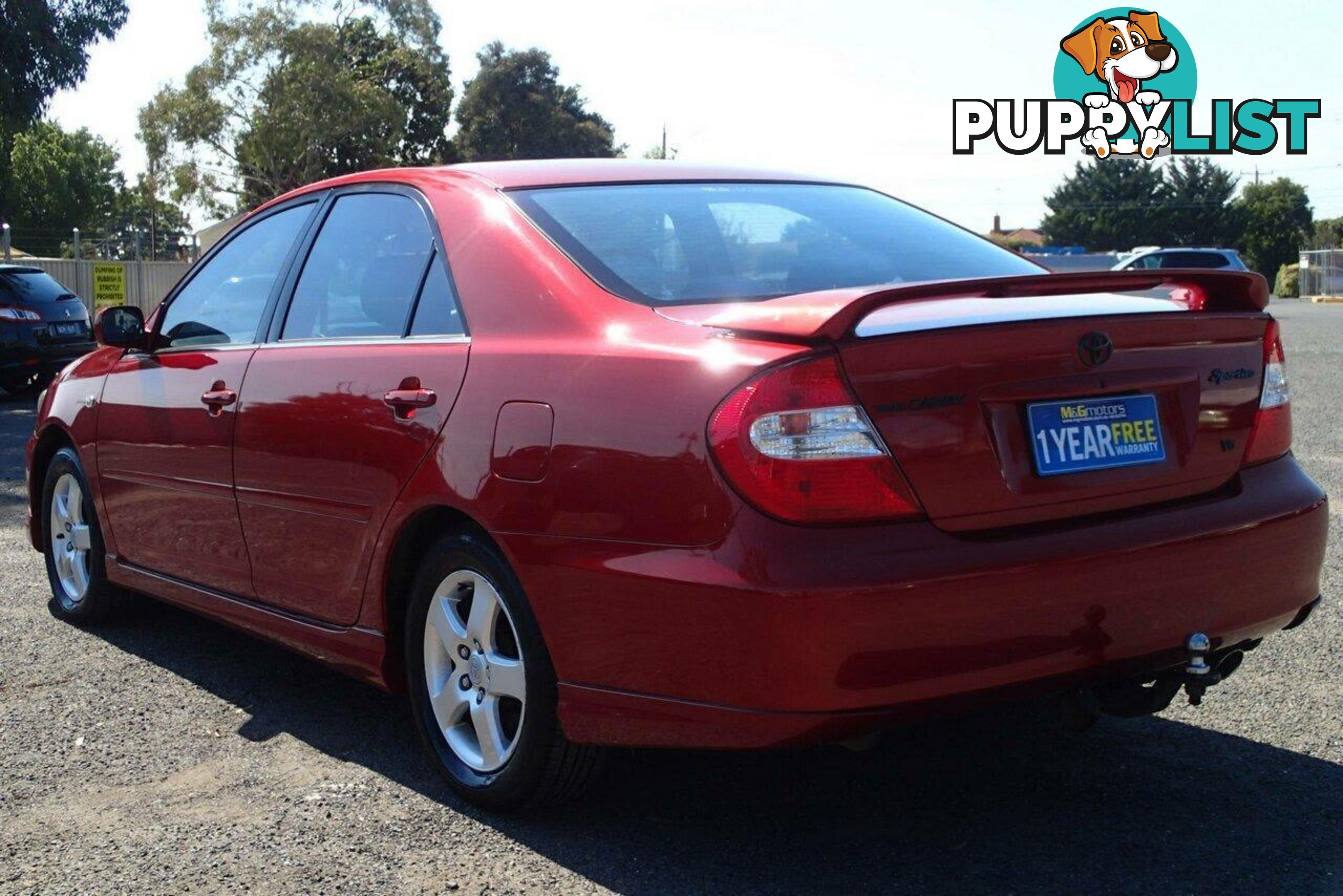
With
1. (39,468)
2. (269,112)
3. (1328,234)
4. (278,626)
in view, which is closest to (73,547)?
(39,468)

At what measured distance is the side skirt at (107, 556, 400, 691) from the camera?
12.8 feet

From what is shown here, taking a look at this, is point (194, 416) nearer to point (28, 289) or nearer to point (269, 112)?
point (28, 289)

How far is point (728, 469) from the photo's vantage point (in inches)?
113

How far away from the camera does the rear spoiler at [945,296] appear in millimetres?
2914

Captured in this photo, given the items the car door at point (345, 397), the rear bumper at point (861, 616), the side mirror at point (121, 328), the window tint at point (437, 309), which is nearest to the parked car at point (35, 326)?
the side mirror at point (121, 328)

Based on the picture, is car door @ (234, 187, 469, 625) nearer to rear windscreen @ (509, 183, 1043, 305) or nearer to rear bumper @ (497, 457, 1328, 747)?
rear windscreen @ (509, 183, 1043, 305)

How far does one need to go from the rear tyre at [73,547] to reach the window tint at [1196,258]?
26.9 m

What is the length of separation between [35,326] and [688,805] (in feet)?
47.3

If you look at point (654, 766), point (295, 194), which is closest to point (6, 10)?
point (295, 194)

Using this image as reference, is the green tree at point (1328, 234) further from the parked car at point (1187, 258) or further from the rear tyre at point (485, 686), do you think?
the rear tyre at point (485, 686)

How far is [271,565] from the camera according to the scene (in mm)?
4277

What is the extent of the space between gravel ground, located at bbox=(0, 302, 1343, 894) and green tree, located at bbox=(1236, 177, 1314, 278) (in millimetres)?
98920

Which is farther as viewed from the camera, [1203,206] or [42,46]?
[1203,206]

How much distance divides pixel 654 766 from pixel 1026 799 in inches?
37.0
